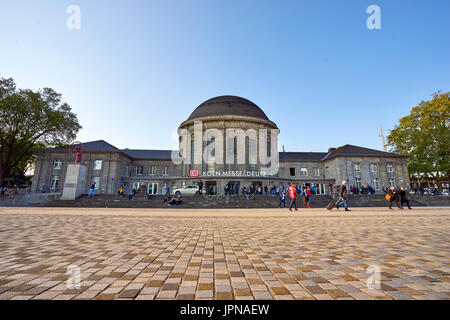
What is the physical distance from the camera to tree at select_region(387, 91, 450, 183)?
Result: 108ft

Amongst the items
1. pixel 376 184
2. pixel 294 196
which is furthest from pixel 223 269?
pixel 376 184

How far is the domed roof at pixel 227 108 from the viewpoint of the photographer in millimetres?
36875

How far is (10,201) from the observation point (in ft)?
75.0

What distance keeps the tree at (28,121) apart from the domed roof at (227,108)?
2017 centimetres

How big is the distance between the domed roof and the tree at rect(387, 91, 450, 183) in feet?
83.0

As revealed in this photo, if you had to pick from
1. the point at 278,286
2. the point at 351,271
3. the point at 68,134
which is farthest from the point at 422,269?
the point at 68,134

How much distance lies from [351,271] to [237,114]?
115ft

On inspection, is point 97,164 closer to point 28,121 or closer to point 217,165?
point 28,121

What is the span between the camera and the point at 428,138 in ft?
111

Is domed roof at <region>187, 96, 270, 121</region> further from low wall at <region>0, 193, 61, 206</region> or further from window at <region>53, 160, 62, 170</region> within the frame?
window at <region>53, 160, 62, 170</region>

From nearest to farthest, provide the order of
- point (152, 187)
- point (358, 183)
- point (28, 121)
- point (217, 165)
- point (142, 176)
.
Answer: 1. point (28, 121)
2. point (217, 165)
3. point (358, 183)
4. point (152, 187)
5. point (142, 176)

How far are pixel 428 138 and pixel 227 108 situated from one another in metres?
33.4
